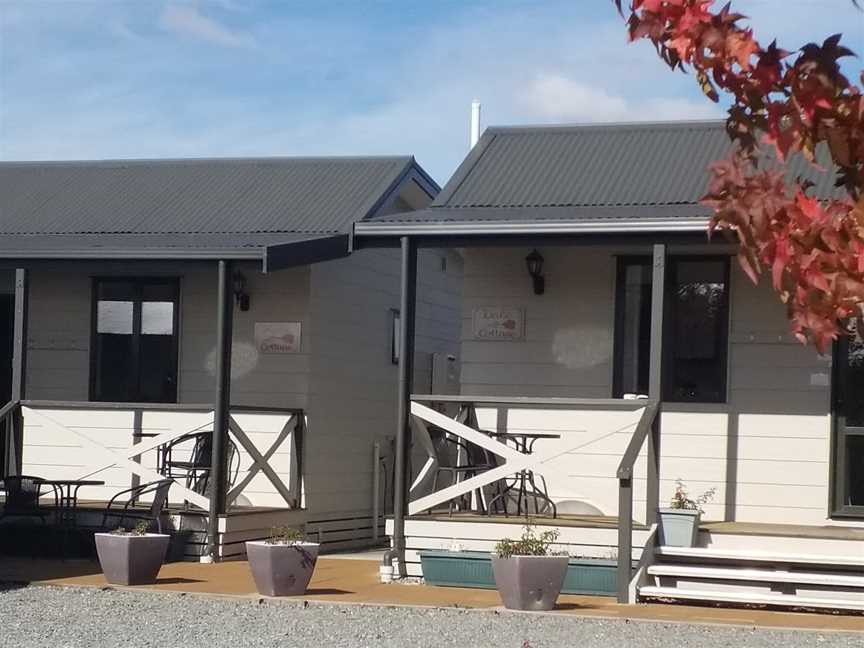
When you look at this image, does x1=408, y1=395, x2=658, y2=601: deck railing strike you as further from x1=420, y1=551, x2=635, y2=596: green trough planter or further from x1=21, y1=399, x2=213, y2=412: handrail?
x1=21, y1=399, x2=213, y2=412: handrail

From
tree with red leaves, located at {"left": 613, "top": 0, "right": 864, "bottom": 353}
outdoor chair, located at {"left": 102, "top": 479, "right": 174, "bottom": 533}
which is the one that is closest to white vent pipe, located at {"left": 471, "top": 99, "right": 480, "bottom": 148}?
outdoor chair, located at {"left": 102, "top": 479, "right": 174, "bottom": 533}

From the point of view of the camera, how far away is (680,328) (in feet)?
40.2

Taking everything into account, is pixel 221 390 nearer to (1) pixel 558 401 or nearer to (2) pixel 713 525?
(1) pixel 558 401

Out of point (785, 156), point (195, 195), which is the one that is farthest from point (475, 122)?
point (785, 156)

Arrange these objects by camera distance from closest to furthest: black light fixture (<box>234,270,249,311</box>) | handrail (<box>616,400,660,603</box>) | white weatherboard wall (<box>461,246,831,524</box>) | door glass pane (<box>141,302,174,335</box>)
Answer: handrail (<box>616,400,660,603</box>) < white weatherboard wall (<box>461,246,831,524</box>) < black light fixture (<box>234,270,249,311</box>) < door glass pane (<box>141,302,174,335</box>)

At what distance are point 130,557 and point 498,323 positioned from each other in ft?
13.0

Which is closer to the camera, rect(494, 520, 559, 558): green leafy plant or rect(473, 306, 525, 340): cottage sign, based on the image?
rect(494, 520, 559, 558): green leafy plant

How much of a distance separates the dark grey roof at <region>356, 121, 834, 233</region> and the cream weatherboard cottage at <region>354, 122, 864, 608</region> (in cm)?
2

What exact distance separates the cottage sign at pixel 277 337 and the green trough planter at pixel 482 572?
318 centimetres

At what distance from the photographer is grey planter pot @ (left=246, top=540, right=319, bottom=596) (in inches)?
399

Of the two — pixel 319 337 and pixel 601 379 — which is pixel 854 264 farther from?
pixel 319 337

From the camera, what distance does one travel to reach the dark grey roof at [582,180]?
1118cm

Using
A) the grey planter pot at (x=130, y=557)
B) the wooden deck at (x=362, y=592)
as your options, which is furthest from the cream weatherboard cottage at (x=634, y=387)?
the grey planter pot at (x=130, y=557)

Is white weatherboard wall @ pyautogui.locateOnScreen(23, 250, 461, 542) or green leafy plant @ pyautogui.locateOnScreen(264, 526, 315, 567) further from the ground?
white weatherboard wall @ pyautogui.locateOnScreen(23, 250, 461, 542)
